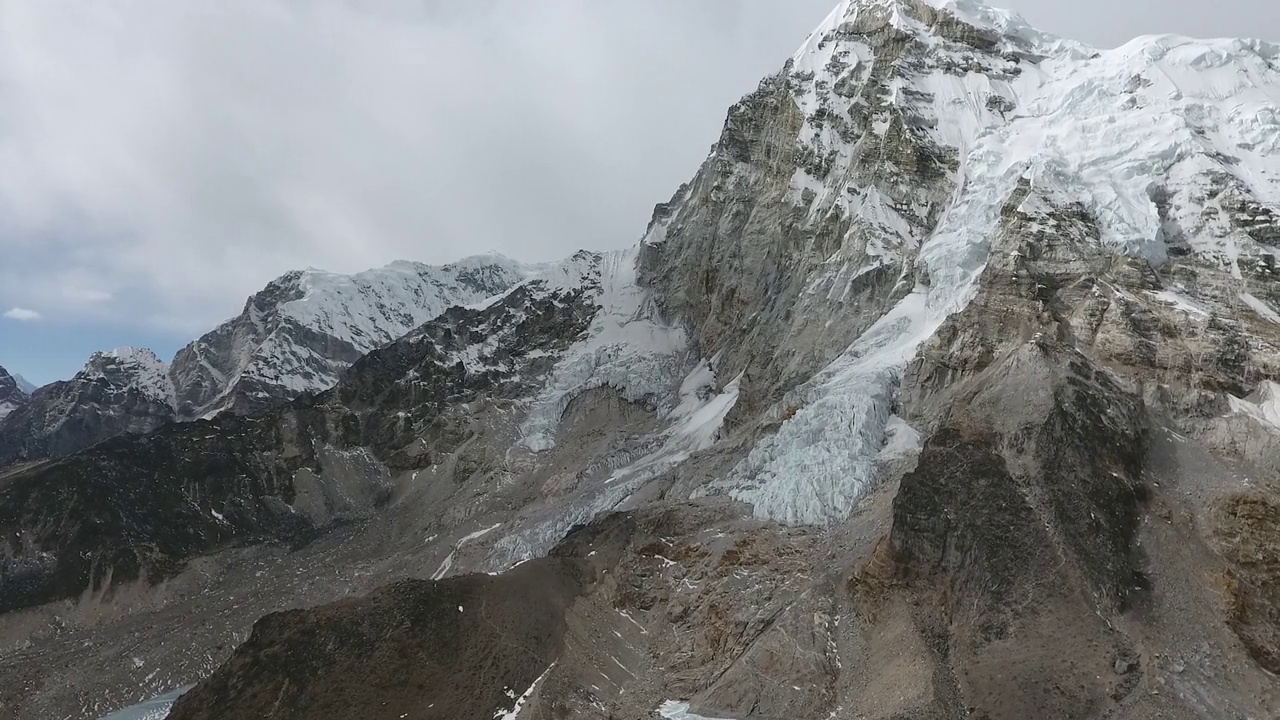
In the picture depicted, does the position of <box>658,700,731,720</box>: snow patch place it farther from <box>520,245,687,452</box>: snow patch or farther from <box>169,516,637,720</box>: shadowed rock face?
<box>520,245,687,452</box>: snow patch

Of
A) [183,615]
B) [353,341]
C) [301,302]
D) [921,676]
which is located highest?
→ [301,302]

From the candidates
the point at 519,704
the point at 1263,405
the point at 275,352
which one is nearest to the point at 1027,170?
the point at 1263,405

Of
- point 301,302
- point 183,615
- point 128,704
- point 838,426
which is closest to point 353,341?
point 301,302

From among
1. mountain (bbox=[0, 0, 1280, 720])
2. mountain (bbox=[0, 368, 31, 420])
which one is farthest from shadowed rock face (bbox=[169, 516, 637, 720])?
mountain (bbox=[0, 368, 31, 420])

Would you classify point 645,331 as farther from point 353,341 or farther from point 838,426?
point 353,341

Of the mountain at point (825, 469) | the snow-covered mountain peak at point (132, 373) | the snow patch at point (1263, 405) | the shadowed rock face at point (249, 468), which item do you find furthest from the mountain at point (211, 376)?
the snow patch at point (1263, 405)

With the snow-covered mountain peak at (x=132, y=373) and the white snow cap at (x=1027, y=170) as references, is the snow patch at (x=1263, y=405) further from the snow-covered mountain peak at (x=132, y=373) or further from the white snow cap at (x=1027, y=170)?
the snow-covered mountain peak at (x=132, y=373)
